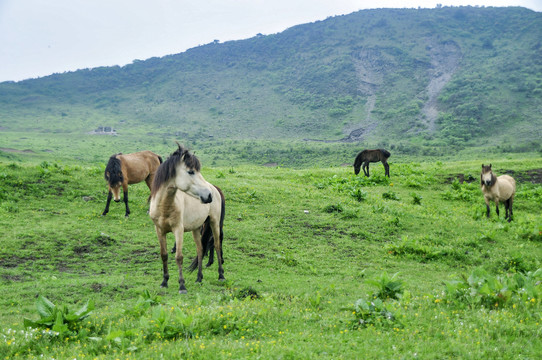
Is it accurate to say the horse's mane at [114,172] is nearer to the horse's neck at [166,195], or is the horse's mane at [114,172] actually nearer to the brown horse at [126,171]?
the brown horse at [126,171]

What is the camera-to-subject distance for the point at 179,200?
8766 mm

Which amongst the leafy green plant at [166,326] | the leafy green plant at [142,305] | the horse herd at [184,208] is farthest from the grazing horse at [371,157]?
the leafy green plant at [166,326]

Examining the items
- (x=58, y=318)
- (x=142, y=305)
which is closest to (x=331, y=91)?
(x=142, y=305)

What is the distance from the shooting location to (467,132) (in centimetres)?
7244

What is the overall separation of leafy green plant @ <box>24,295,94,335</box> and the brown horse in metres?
8.72

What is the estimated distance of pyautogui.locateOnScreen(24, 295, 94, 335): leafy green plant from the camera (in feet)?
18.8

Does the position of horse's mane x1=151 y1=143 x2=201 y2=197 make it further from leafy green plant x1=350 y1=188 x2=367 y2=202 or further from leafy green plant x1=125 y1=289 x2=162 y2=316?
leafy green plant x1=350 y1=188 x2=367 y2=202

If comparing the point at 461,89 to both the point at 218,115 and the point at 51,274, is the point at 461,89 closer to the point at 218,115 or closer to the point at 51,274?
the point at 218,115

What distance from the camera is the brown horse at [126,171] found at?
14625 mm

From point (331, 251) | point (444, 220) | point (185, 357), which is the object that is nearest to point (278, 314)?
point (185, 357)

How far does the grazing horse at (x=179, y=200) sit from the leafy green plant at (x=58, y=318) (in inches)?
102

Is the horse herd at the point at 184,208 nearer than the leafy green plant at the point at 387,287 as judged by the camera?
No

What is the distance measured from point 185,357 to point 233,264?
228 inches

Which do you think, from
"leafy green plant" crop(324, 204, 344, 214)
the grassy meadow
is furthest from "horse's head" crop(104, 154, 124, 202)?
"leafy green plant" crop(324, 204, 344, 214)
